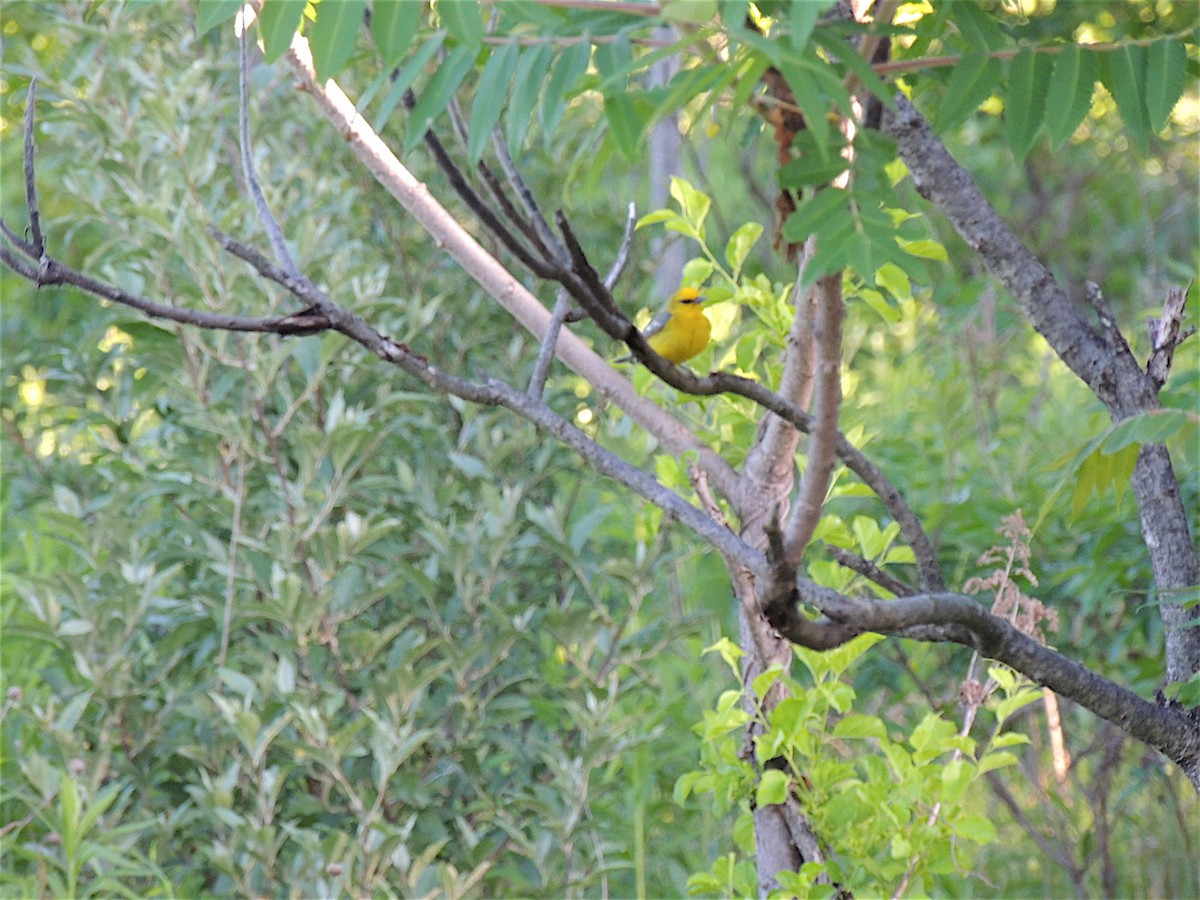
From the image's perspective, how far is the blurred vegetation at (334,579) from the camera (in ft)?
8.23

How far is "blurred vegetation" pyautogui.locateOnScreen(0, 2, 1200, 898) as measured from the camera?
98.8 inches

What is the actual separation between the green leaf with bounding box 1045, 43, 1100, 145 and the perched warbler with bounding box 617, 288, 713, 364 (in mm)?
2110

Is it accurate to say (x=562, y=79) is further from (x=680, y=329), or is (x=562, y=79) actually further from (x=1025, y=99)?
(x=680, y=329)

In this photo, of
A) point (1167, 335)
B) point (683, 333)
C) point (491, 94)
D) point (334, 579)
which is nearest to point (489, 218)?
point (491, 94)

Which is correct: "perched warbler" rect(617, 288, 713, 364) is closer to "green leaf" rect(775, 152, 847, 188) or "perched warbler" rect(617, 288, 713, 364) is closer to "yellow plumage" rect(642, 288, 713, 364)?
"yellow plumage" rect(642, 288, 713, 364)

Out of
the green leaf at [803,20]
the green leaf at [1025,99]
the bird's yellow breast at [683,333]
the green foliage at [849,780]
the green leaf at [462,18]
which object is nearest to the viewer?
the green leaf at [803,20]

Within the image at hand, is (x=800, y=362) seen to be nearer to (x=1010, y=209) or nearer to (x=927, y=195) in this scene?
(x=927, y=195)

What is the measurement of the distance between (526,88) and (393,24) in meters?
0.12

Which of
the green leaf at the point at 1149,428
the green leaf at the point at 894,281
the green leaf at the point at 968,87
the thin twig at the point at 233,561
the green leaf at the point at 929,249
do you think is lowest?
the thin twig at the point at 233,561

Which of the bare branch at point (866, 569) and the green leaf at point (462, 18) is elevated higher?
the green leaf at point (462, 18)

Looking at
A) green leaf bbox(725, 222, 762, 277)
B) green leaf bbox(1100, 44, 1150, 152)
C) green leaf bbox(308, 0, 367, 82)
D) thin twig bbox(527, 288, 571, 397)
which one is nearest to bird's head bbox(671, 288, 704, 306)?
green leaf bbox(725, 222, 762, 277)

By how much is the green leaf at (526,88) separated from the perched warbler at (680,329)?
86.4 inches

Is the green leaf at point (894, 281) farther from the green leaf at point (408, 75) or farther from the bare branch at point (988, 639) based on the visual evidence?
the green leaf at point (408, 75)

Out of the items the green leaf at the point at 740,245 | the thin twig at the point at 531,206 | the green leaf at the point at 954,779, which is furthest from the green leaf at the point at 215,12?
the green leaf at the point at 954,779
